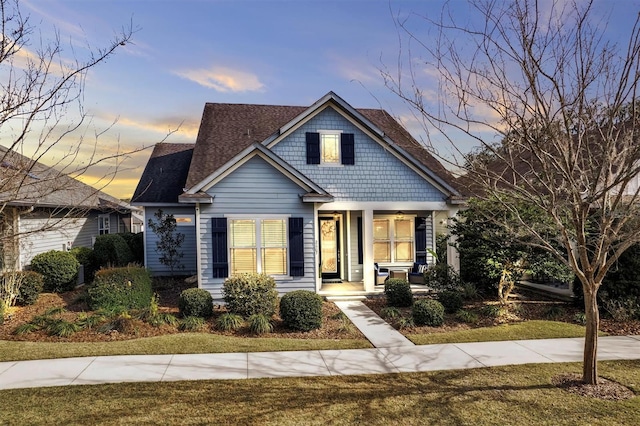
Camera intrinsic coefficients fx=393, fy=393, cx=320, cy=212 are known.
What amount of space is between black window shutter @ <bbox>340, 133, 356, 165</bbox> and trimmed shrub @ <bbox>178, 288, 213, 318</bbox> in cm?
634

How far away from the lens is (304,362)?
279 inches

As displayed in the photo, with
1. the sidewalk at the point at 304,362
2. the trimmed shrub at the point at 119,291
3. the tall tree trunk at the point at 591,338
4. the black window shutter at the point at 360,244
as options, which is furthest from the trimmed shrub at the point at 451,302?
the trimmed shrub at the point at 119,291

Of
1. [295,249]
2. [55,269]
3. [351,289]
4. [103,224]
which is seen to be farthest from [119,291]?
[103,224]

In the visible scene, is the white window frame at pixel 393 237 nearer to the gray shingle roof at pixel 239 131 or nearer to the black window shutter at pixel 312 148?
the gray shingle roof at pixel 239 131

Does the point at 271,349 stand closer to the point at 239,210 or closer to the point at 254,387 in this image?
the point at 254,387

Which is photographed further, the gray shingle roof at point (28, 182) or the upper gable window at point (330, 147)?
the upper gable window at point (330, 147)

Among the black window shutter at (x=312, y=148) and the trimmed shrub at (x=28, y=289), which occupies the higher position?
the black window shutter at (x=312, y=148)

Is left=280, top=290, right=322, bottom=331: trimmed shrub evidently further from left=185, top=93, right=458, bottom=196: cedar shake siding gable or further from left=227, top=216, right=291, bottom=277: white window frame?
left=185, top=93, right=458, bottom=196: cedar shake siding gable

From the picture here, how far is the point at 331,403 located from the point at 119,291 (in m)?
7.92

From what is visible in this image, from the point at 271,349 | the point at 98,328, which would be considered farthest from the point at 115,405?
the point at 98,328

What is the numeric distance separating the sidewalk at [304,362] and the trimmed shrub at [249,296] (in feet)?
7.70

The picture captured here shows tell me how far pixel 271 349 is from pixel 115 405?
122 inches

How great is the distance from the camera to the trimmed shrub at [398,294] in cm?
1136

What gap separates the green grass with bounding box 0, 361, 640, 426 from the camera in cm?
488
